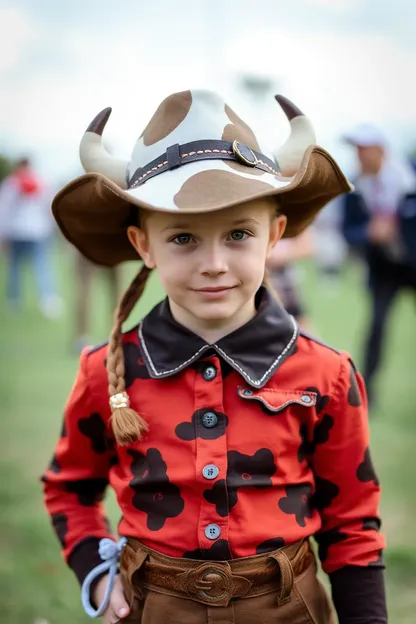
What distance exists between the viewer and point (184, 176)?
1.78 meters

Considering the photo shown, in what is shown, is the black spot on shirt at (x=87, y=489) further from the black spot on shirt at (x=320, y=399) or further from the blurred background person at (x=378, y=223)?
the blurred background person at (x=378, y=223)

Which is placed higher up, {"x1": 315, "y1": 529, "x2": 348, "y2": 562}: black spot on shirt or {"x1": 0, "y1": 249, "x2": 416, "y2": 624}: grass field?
{"x1": 315, "y1": 529, "x2": 348, "y2": 562}: black spot on shirt

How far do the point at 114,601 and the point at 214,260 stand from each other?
2.94 ft

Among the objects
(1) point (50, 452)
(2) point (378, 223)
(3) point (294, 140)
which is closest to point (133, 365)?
(3) point (294, 140)

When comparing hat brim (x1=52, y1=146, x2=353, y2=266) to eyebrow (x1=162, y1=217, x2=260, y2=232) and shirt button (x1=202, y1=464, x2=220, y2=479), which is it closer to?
eyebrow (x1=162, y1=217, x2=260, y2=232)

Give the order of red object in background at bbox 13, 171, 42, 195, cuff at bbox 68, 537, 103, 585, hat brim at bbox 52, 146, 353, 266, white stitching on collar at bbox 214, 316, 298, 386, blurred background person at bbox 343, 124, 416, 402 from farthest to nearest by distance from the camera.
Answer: red object in background at bbox 13, 171, 42, 195, blurred background person at bbox 343, 124, 416, 402, cuff at bbox 68, 537, 103, 585, white stitching on collar at bbox 214, 316, 298, 386, hat brim at bbox 52, 146, 353, 266

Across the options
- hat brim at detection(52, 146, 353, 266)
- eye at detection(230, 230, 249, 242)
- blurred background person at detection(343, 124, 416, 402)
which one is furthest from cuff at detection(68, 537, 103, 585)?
blurred background person at detection(343, 124, 416, 402)

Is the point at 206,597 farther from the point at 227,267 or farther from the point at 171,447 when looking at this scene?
the point at 227,267

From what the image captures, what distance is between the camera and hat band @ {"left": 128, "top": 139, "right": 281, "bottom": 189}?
5.95 feet

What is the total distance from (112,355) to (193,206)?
1.51ft

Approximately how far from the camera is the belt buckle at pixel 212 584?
5.82 feet

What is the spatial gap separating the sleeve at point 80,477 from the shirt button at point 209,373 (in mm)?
321

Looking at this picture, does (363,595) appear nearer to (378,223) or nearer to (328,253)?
(378,223)

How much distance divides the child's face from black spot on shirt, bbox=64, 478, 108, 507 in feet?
1.91
